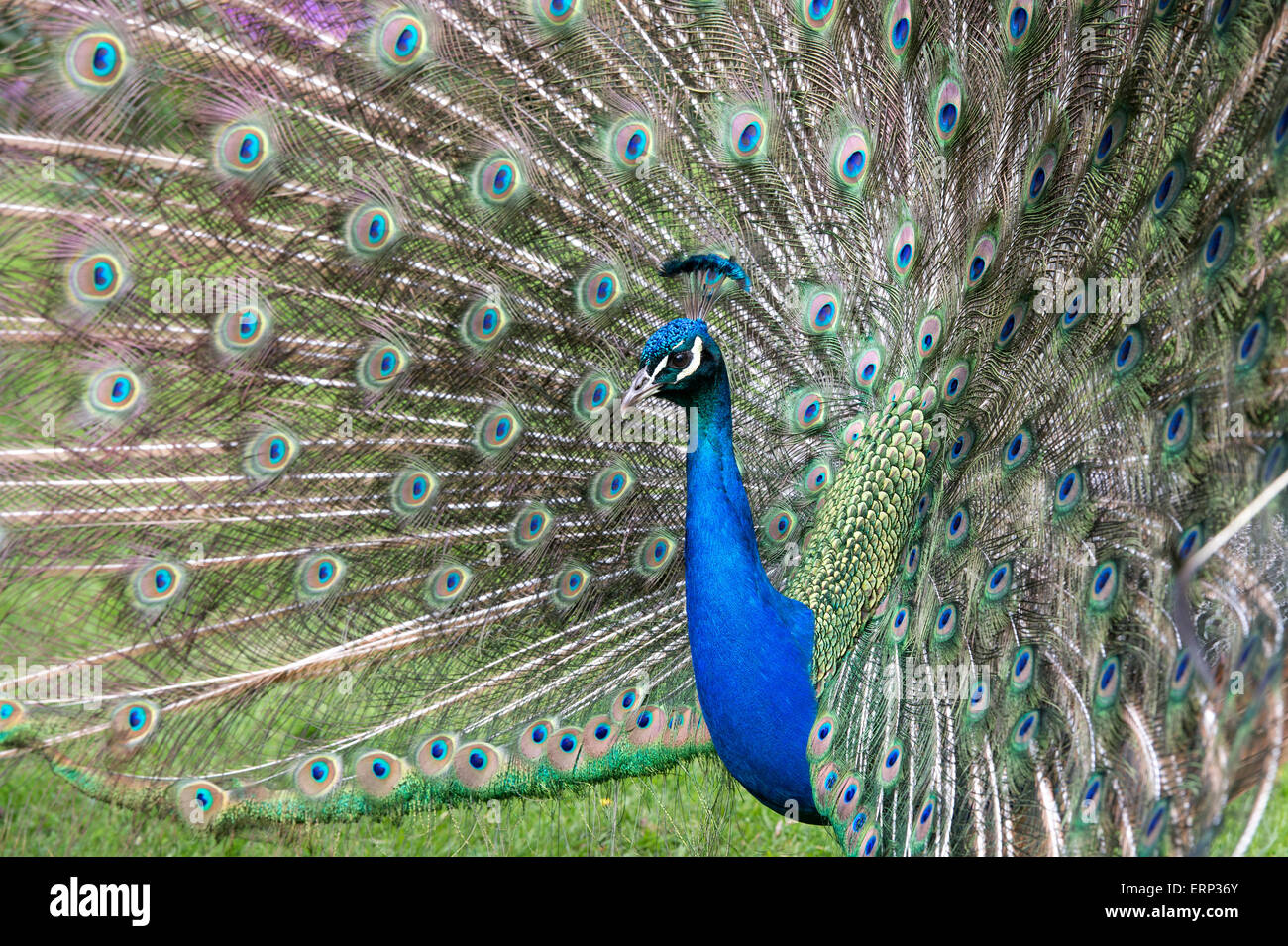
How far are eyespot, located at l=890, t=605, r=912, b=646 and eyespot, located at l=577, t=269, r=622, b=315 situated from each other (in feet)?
2.86

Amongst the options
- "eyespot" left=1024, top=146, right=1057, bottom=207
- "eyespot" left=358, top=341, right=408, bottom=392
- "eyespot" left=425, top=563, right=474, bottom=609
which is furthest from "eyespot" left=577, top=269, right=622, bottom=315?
"eyespot" left=1024, top=146, right=1057, bottom=207

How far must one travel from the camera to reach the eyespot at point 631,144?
6.79 feet

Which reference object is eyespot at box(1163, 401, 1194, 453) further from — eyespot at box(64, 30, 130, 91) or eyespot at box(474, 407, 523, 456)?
eyespot at box(64, 30, 130, 91)

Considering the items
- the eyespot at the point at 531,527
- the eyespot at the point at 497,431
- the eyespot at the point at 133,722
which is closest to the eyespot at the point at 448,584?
the eyespot at the point at 531,527

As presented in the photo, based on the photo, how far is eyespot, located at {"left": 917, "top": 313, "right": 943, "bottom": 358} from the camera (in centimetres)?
218

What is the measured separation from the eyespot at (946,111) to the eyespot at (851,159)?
0.15 m

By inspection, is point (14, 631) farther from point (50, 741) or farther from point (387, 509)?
point (387, 509)

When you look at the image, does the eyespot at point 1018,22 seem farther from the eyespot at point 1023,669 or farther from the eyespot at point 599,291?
the eyespot at point 1023,669

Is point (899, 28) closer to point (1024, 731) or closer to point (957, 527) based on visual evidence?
point (957, 527)

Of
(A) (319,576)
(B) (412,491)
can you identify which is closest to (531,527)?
(B) (412,491)

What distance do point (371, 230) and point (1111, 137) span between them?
1.41 meters

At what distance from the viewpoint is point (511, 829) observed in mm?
2574

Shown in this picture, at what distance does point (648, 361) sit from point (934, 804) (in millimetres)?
1029

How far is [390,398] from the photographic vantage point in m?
2.09
